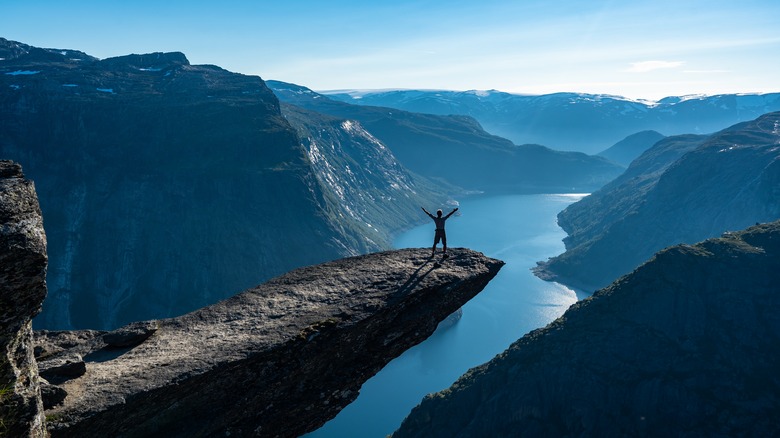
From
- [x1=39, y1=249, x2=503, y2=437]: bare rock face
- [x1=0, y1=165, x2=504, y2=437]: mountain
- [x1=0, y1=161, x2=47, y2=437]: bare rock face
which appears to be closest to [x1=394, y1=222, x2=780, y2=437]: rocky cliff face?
[x1=39, y1=249, x2=503, y2=437]: bare rock face

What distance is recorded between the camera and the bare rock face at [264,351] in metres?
18.3

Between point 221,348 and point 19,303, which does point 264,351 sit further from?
point 19,303

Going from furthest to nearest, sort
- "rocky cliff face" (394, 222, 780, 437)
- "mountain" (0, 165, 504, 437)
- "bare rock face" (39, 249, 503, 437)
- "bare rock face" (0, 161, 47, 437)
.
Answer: "rocky cliff face" (394, 222, 780, 437) → "bare rock face" (39, 249, 503, 437) → "mountain" (0, 165, 504, 437) → "bare rock face" (0, 161, 47, 437)

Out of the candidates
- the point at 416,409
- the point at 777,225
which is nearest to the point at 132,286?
the point at 416,409

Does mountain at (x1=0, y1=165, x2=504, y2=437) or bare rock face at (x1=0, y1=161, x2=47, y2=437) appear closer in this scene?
bare rock face at (x1=0, y1=161, x2=47, y2=437)

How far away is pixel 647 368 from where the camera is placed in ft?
341

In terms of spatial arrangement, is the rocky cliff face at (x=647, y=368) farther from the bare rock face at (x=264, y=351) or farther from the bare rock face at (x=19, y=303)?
the bare rock face at (x=19, y=303)

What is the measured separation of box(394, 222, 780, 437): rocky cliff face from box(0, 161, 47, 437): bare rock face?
9127cm

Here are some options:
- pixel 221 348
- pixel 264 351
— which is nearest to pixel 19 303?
pixel 221 348


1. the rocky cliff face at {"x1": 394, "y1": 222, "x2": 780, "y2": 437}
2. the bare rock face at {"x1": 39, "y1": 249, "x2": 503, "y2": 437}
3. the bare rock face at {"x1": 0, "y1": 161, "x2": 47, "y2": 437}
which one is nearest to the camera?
the bare rock face at {"x1": 0, "y1": 161, "x2": 47, "y2": 437}

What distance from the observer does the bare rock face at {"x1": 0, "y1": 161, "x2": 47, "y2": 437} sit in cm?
1415

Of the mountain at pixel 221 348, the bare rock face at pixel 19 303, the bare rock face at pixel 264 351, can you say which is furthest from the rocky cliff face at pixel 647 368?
the bare rock face at pixel 19 303

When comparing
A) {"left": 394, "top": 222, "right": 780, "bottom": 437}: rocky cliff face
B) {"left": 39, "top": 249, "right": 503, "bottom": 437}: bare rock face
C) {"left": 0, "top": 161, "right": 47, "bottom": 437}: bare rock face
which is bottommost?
{"left": 394, "top": 222, "right": 780, "bottom": 437}: rocky cliff face

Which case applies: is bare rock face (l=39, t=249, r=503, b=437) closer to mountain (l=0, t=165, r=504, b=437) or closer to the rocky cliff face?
mountain (l=0, t=165, r=504, b=437)
